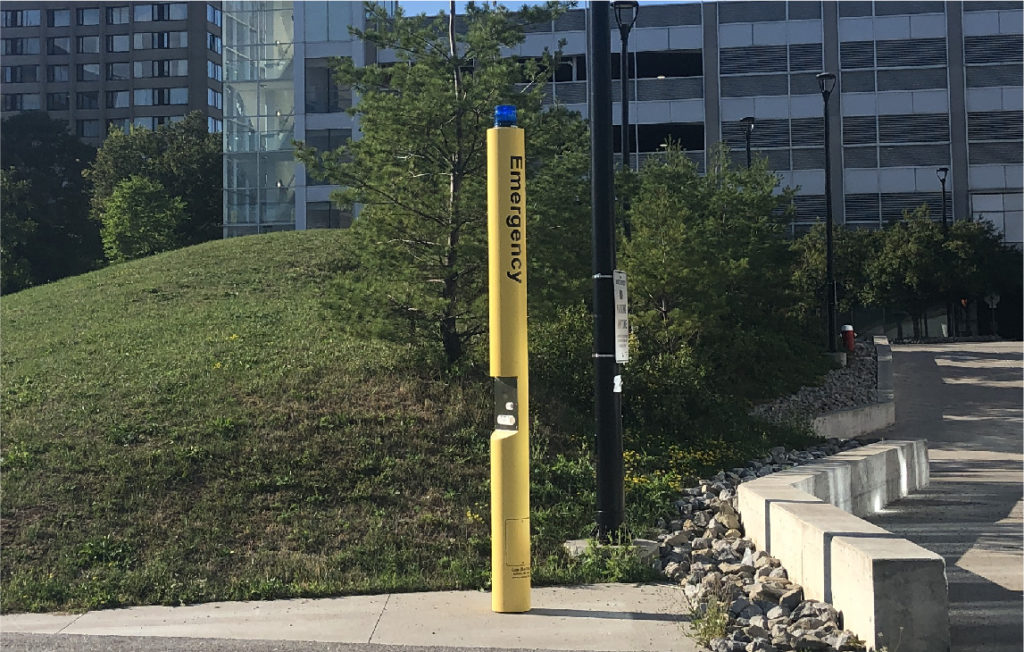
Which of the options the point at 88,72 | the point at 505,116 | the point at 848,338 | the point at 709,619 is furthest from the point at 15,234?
the point at 88,72

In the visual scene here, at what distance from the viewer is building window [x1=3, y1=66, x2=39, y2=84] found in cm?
10156

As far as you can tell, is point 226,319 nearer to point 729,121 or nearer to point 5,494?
point 5,494

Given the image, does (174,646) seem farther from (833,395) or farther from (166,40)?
(166,40)

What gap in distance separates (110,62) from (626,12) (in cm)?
9756

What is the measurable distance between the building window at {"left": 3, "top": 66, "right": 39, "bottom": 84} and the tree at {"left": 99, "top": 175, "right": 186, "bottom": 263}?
220ft

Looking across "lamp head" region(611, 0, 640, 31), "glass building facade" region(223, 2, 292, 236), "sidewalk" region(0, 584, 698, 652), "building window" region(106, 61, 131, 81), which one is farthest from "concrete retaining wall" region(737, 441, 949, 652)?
"building window" region(106, 61, 131, 81)

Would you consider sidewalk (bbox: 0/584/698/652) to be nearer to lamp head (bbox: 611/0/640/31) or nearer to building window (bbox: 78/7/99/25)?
lamp head (bbox: 611/0/640/31)

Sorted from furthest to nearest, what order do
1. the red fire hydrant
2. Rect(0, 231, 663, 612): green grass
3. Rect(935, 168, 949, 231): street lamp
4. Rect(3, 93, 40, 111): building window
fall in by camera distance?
Rect(3, 93, 40, 111): building window
Rect(935, 168, 949, 231): street lamp
the red fire hydrant
Rect(0, 231, 663, 612): green grass

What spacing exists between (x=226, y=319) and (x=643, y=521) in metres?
10.6

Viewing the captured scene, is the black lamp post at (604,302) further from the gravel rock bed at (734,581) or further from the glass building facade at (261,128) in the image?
the glass building facade at (261,128)

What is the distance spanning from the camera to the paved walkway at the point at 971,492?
22.9ft

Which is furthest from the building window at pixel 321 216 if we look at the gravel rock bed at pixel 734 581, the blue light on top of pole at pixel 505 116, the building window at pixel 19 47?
the building window at pixel 19 47

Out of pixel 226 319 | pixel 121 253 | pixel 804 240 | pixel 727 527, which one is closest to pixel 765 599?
pixel 727 527

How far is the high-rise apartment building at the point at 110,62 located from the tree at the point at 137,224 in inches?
2352
